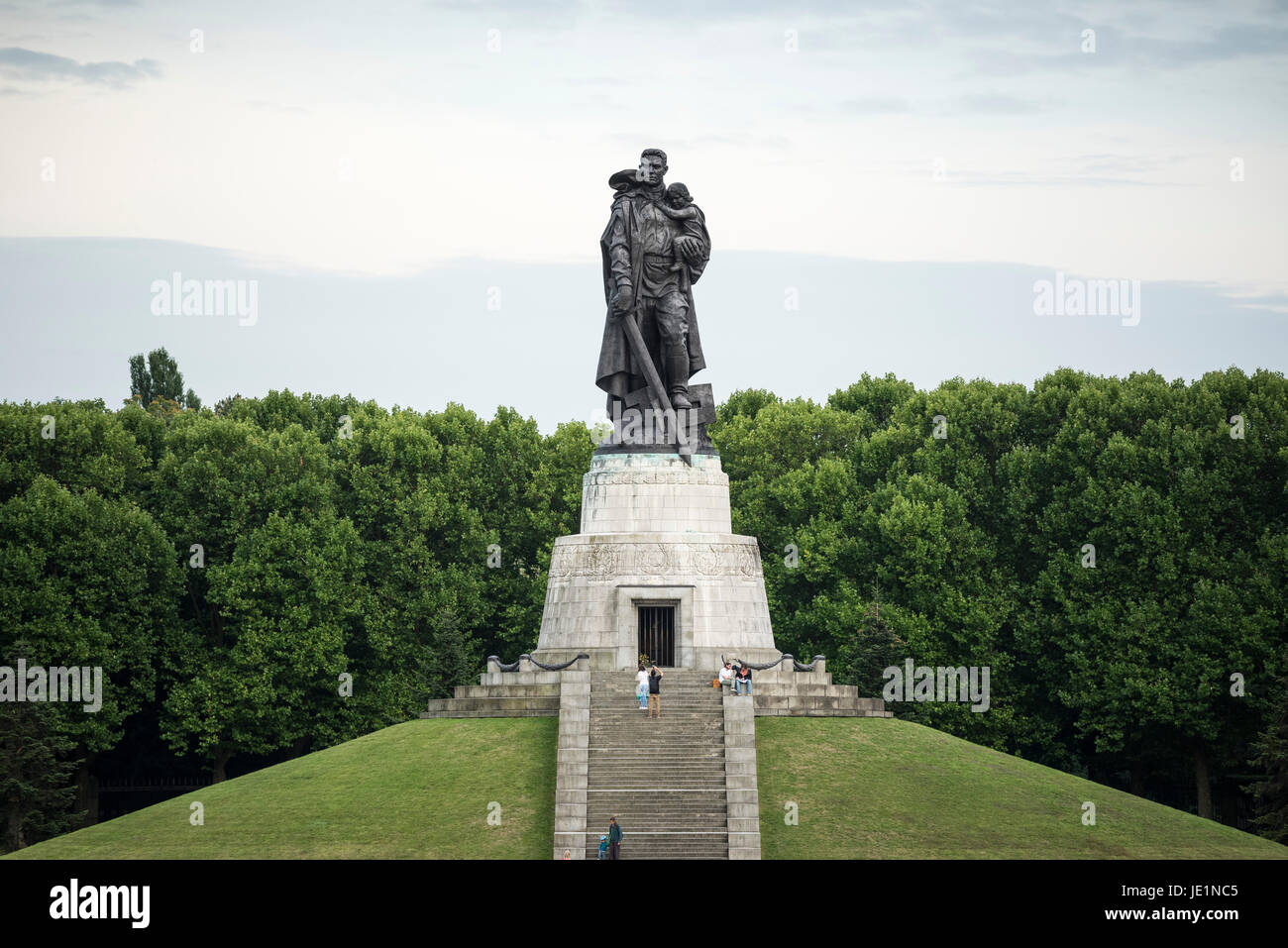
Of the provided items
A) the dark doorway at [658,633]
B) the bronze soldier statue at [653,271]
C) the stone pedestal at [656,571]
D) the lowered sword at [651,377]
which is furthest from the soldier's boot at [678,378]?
the dark doorway at [658,633]

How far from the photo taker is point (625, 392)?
51312mm

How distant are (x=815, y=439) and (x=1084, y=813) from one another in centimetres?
3455

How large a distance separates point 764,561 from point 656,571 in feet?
69.7

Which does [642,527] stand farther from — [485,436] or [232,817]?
[485,436]

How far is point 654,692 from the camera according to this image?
42.4 m

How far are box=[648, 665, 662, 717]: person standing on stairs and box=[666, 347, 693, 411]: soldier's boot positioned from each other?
1056 cm

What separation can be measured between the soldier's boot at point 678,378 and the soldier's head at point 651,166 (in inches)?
206

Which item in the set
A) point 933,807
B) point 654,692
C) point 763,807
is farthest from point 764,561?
point 763,807

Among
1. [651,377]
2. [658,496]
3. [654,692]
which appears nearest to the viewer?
[654,692]

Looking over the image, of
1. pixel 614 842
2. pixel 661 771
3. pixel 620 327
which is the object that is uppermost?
pixel 620 327

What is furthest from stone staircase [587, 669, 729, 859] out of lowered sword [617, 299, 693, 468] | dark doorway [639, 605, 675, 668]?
lowered sword [617, 299, 693, 468]

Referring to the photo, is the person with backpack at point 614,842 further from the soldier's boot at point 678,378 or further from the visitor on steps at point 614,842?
the soldier's boot at point 678,378

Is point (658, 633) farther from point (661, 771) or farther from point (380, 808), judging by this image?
point (380, 808)
